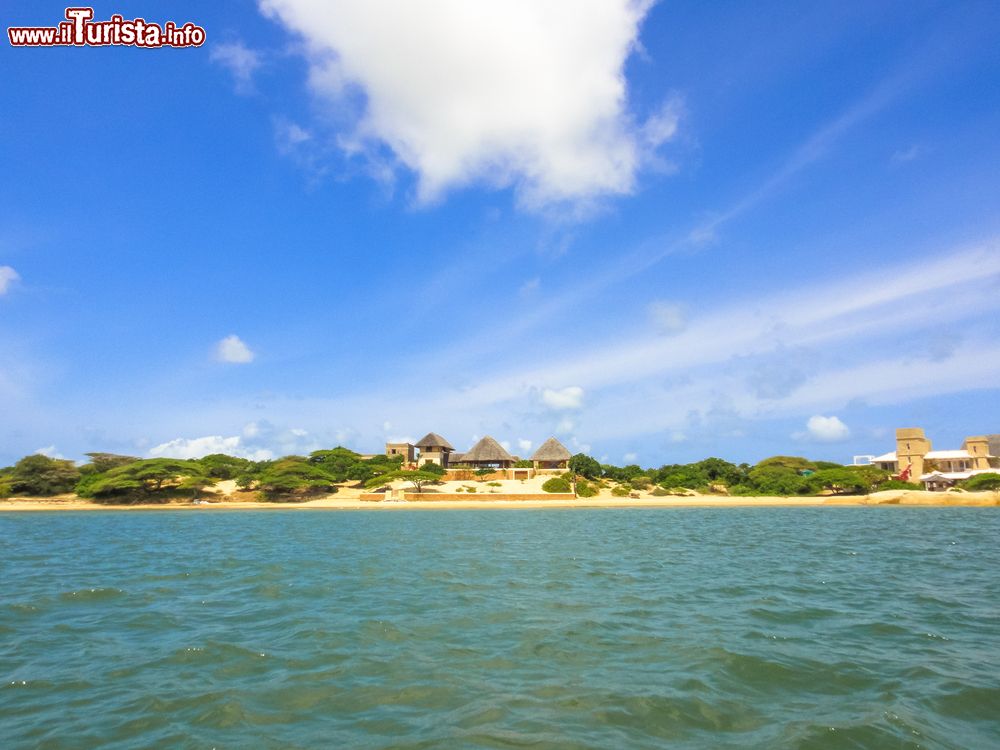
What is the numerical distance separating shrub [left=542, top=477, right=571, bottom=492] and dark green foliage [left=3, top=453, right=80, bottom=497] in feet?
166

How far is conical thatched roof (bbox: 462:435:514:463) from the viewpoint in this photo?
242 ft

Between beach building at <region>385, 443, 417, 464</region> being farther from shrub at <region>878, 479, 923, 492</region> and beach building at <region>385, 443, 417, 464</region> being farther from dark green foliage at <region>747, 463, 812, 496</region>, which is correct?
shrub at <region>878, 479, 923, 492</region>

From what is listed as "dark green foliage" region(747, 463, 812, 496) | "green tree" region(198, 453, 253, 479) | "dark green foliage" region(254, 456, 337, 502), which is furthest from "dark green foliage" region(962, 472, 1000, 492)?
"green tree" region(198, 453, 253, 479)

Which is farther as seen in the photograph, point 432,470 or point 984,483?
point 432,470

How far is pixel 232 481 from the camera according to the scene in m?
68.4

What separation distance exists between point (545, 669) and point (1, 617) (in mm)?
9974

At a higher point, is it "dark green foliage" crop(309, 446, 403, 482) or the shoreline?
"dark green foliage" crop(309, 446, 403, 482)

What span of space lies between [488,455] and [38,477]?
158ft

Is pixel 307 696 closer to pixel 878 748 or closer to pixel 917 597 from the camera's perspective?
pixel 878 748

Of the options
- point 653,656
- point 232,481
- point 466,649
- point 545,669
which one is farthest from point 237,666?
point 232,481

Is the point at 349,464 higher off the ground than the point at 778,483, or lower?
higher

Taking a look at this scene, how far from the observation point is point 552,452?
75188 mm

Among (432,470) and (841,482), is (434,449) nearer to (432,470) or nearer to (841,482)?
(432,470)

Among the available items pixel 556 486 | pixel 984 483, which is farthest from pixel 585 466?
pixel 984 483
